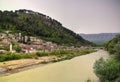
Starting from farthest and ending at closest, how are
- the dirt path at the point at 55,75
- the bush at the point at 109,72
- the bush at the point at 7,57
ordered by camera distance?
the bush at the point at 7,57, the dirt path at the point at 55,75, the bush at the point at 109,72

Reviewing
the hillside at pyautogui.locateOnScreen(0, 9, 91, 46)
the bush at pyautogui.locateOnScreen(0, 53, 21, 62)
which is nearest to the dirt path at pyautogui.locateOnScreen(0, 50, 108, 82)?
the bush at pyautogui.locateOnScreen(0, 53, 21, 62)

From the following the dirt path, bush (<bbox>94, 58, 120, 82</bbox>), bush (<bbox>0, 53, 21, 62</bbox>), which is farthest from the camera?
bush (<bbox>0, 53, 21, 62</bbox>)

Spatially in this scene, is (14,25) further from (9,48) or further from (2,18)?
(9,48)

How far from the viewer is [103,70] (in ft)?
16.5

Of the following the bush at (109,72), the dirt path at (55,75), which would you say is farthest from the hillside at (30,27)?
the bush at (109,72)

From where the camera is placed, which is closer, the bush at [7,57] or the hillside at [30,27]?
the bush at [7,57]

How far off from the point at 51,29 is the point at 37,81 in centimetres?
2221

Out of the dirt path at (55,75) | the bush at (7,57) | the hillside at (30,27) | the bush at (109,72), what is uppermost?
the hillside at (30,27)

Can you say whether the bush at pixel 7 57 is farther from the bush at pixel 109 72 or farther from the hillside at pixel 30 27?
the hillside at pixel 30 27

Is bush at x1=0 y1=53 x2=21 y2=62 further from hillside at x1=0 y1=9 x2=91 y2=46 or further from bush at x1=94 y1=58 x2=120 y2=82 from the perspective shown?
hillside at x1=0 y1=9 x2=91 y2=46

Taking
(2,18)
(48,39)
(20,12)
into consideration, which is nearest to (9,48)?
(2,18)

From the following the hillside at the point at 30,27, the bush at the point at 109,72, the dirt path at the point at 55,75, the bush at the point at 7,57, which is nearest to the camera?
the bush at the point at 109,72

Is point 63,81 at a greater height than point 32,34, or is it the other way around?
point 32,34

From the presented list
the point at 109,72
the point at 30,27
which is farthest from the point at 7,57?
the point at 30,27
